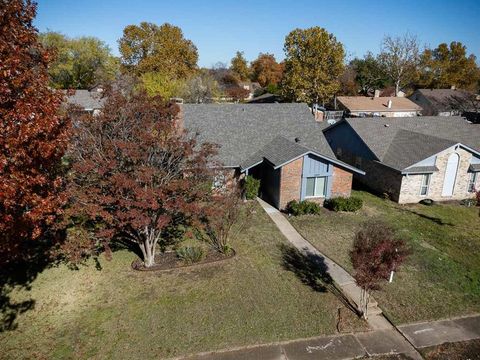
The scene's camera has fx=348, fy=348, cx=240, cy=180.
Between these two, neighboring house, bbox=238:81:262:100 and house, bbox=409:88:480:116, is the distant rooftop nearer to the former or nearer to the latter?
house, bbox=409:88:480:116

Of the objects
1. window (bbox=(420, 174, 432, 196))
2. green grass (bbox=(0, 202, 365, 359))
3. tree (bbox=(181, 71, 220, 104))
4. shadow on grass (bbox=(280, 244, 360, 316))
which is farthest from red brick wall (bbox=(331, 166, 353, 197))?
tree (bbox=(181, 71, 220, 104))

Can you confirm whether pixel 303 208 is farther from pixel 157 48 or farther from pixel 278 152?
pixel 157 48

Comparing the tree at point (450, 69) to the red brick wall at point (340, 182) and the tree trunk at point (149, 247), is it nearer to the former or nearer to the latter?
the red brick wall at point (340, 182)

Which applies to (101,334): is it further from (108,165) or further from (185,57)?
(185,57)

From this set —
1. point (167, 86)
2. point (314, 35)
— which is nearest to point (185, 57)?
point (167, 86)

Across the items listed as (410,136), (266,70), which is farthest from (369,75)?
(410,136)

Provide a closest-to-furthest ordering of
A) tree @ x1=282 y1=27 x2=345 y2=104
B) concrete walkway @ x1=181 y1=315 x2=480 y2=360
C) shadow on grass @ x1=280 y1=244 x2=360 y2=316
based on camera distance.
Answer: concrete walkway @ x1=181 y1=315 x2=480 y2=360, shadow on grass @ x1=280 y1=244 x2=360 y2=316, tree @ x1=282 y1=27 x2=345 y2=104

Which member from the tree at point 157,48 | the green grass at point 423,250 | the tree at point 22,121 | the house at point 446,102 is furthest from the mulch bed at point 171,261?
the house at point 446,102
